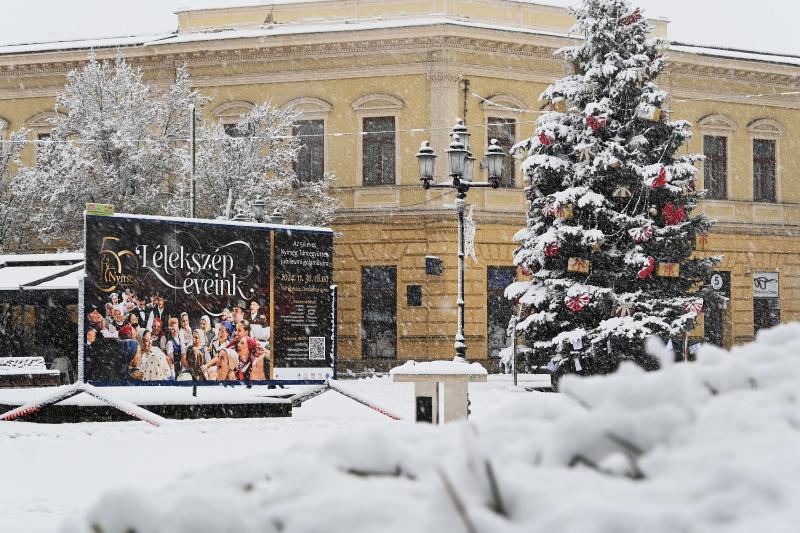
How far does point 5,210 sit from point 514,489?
31.7 metres

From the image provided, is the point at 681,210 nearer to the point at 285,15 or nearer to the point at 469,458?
the point at 285,15

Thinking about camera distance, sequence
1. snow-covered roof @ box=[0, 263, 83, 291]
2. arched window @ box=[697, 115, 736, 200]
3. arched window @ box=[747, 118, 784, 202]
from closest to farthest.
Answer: snow-covered roof @ box=[0, 263, 83, 291]
arched window @ box=[697, 115, 736, 200]
arched window @ box=[747, 118, 784, 202]

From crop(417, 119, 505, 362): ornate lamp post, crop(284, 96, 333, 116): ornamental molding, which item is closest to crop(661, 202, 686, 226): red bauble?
crop(417, 119, 505, 362): ornate lamp post

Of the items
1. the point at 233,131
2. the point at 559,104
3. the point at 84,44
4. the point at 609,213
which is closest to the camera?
the point at 609,213

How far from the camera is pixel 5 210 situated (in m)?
31.0

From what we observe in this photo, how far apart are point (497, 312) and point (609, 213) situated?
919 cm

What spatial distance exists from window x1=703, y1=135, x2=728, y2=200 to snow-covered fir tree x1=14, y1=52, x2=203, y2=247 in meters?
14.6

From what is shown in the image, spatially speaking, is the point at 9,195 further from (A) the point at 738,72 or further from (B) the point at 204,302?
(A) the point at 738,72

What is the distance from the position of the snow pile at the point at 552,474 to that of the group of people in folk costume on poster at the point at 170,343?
13.1 m

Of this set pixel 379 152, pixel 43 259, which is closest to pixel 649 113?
pixel 379 152

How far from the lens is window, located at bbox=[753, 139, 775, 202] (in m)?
32.6

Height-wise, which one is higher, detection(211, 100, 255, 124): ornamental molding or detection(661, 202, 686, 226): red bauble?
detection(211, 100, 255, 124): ornamental molding

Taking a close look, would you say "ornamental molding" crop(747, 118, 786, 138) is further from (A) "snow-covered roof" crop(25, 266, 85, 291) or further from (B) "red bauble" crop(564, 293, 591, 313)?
(A) "snow-covered roof" crop(25, 266, 85, 291)

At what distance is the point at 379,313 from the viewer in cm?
2964
